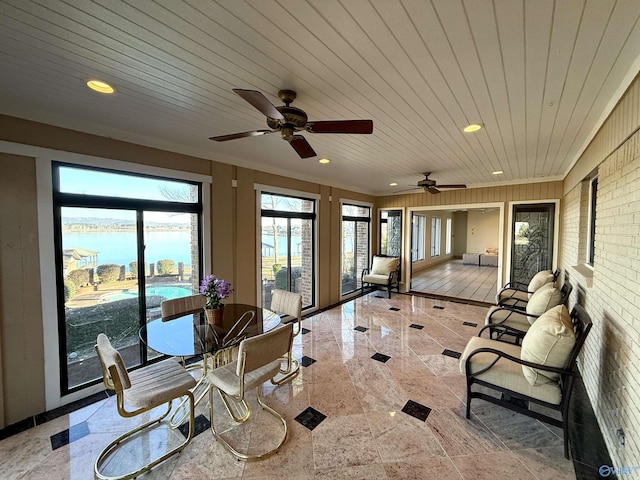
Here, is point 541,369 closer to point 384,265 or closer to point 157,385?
point 157,385

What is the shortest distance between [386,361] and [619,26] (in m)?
3.22

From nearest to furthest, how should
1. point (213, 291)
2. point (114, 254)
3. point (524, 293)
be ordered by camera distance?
point (213, 291), point (114, 254), point (524, 293)

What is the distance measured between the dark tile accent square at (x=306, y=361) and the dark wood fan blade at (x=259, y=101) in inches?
105

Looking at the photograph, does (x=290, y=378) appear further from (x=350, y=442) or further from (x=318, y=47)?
(x=318, y=47)

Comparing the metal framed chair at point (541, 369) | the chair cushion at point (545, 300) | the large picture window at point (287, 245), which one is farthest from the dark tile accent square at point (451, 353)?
the large picture window at point (287, 245)

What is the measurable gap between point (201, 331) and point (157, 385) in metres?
0.49

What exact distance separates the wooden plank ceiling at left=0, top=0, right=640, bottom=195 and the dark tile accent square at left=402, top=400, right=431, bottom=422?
2.60 m

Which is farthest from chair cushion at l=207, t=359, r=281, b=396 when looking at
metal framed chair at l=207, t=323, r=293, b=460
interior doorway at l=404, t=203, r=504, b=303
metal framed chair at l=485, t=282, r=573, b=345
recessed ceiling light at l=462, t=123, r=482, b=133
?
interior doorway at l=404, t=203, r=504, b=303

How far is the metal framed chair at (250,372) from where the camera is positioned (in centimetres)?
182

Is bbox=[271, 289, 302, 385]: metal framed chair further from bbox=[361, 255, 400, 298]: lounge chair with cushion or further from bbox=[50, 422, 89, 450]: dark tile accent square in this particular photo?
bbox=[361, 255, 400, 298]: lounge chair with cushion

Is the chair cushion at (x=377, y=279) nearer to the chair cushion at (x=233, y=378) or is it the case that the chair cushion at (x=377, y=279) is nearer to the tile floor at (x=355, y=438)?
the tile floor at (x=355, y=438)

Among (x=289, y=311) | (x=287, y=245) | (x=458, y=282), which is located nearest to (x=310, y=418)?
(x=289, y=311)

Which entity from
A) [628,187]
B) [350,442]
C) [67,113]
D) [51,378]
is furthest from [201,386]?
[628,187]

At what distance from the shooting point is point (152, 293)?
3086 mm
